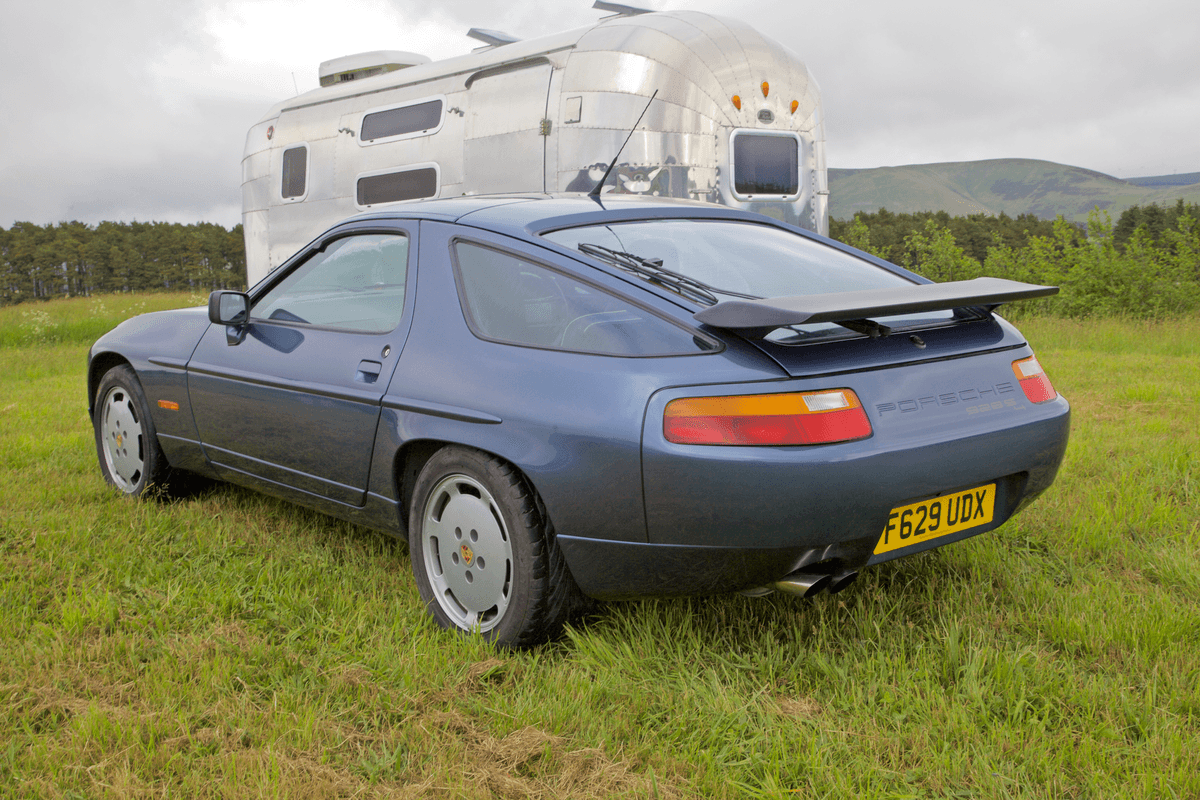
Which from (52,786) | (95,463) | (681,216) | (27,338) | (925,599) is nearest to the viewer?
(52,786)

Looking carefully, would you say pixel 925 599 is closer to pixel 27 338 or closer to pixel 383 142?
pixel 383 142

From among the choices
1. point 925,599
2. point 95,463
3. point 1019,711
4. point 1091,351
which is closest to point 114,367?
point 95,463

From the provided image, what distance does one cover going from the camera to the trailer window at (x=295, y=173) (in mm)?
9820

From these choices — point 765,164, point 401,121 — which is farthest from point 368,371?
point 401,121

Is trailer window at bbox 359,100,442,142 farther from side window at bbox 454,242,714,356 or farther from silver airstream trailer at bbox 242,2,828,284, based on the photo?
side window at bbox 454,242,714,356

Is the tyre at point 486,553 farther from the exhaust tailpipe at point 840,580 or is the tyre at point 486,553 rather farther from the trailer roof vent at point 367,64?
the trailer roof vent at point 367,64

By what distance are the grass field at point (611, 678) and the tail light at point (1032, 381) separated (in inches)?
25.4

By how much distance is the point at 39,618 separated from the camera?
2.85 m

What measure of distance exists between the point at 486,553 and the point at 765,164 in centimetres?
615

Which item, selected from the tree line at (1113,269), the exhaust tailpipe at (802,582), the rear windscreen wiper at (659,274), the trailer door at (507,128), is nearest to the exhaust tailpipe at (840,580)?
the exhaust tailpipe at (802,582)

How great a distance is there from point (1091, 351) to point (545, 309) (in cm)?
817

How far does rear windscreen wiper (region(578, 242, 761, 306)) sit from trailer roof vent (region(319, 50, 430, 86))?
329 inches

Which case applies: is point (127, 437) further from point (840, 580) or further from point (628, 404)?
point (840, 580)

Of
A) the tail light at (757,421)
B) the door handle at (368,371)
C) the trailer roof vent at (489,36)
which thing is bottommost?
the tail light at (757,421)
